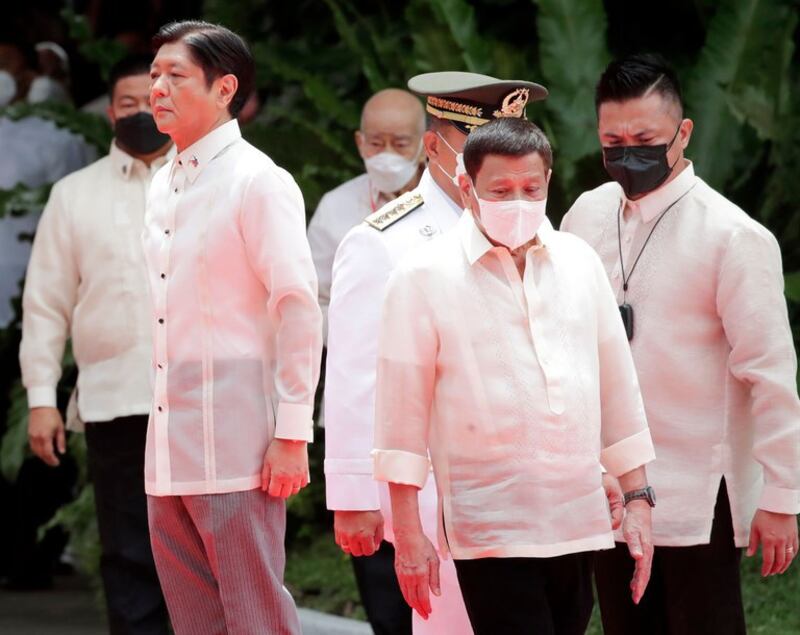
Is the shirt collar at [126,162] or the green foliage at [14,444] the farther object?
the green foliage at [14,444]

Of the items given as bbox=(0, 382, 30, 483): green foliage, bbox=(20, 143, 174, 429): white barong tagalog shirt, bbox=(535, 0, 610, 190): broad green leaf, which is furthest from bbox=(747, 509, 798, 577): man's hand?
bbox=(0, 382, 30, 483): green foliage

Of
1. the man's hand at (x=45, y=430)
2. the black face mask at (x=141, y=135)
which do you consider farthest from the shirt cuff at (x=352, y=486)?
the black face mask at (x=141, y=135)

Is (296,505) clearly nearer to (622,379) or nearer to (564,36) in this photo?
(564,36)

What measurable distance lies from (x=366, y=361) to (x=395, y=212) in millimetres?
429

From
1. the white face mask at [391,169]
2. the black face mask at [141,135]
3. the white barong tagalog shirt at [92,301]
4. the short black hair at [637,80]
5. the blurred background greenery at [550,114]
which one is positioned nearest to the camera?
the short black hair at [637,80]

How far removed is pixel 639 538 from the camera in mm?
4133

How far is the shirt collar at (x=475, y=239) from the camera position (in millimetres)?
4090

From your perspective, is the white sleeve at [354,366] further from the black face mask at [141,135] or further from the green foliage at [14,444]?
the green foliage at [14,444]

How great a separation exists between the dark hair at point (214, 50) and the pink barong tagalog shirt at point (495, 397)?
0.90 m

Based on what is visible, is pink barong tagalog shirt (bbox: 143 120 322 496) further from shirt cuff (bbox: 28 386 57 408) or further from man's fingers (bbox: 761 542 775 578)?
shirt cuff (bbox: 28 386 57 408)

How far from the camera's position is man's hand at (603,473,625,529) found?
4227 millimetres

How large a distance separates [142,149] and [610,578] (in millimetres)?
2497

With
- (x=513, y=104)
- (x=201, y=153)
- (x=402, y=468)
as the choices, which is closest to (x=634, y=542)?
(x=402, y=468)

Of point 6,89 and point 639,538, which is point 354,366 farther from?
point 6,89
